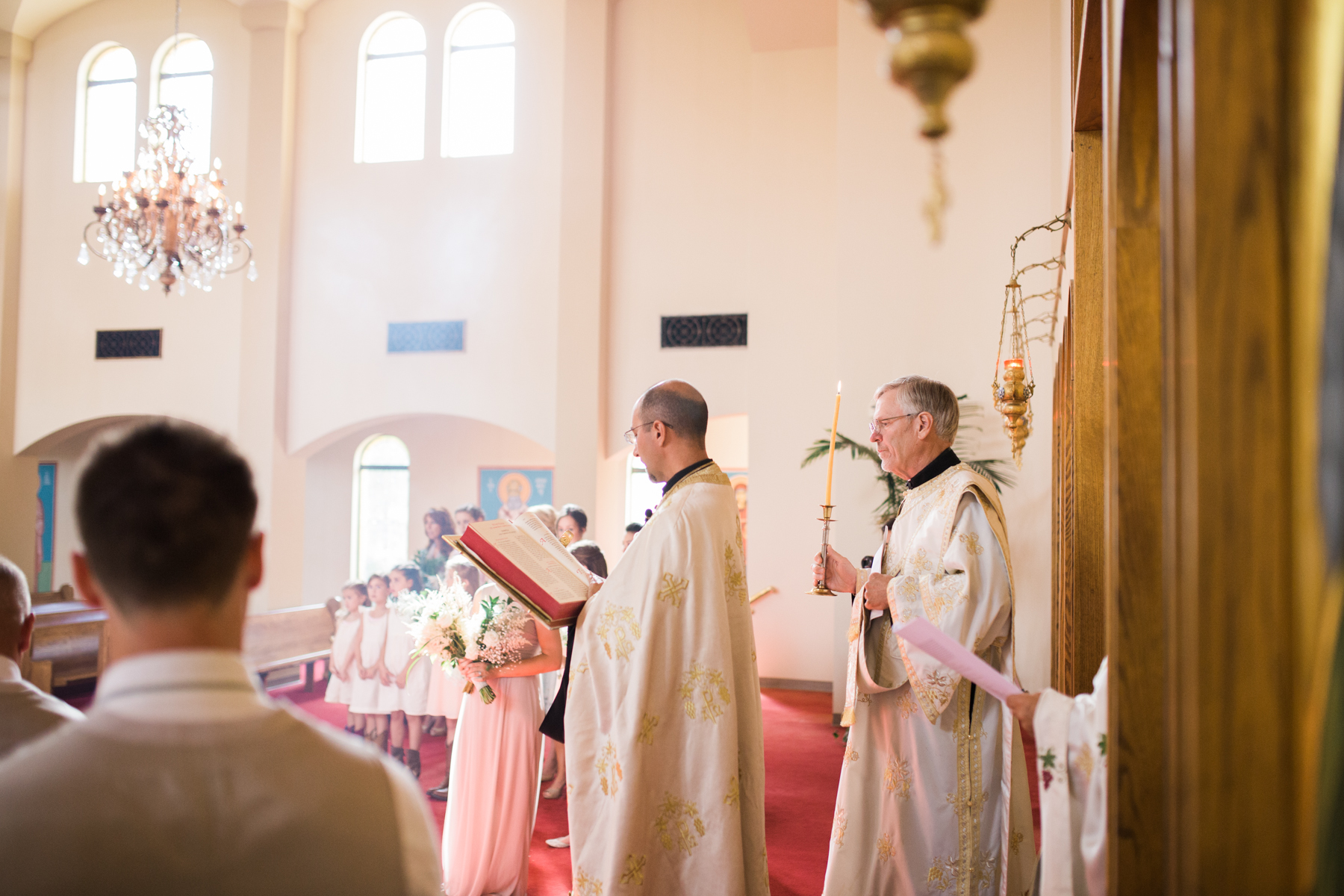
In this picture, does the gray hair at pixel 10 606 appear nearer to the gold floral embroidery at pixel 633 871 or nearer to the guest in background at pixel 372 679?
the gold floral embroidery at pixel 633 871

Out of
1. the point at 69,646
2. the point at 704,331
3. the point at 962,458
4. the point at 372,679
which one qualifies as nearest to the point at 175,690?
the point at 372,679

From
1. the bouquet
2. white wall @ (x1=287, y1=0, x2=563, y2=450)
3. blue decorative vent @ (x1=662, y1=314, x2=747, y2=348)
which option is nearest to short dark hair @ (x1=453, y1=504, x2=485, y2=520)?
white wall @ (x1=287, y1=0, x2=563, y2=450)

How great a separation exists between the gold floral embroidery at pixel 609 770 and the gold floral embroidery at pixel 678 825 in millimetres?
160

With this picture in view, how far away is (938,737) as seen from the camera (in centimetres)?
270

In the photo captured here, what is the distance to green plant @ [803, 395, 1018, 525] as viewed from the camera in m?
6.75

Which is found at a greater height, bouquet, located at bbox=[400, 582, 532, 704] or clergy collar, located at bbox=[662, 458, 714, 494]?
clergy collar, located at bbox=[662, 458, 714, 494]

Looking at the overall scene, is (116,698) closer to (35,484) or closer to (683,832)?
(683,832)

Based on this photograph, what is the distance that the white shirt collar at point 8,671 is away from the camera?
1.69 m

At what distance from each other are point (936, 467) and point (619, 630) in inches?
43.6

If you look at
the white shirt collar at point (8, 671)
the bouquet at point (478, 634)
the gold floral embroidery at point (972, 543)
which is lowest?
the bouquet at point (478, 634)

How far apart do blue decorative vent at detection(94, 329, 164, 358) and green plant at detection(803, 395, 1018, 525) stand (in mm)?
7932

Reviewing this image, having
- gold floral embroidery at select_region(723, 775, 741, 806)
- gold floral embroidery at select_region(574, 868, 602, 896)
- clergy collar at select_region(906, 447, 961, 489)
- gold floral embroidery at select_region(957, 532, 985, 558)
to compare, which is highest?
clergy collar at select_region(906, 447, 961, 489)

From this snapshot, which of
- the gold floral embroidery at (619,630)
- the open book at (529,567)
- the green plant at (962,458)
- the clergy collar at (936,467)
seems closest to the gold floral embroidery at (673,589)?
the gold floral embroidery at (619,630)

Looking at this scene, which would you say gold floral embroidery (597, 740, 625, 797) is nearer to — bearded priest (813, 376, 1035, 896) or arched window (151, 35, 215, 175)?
bearded priest (813, 376, 1035, 896)
